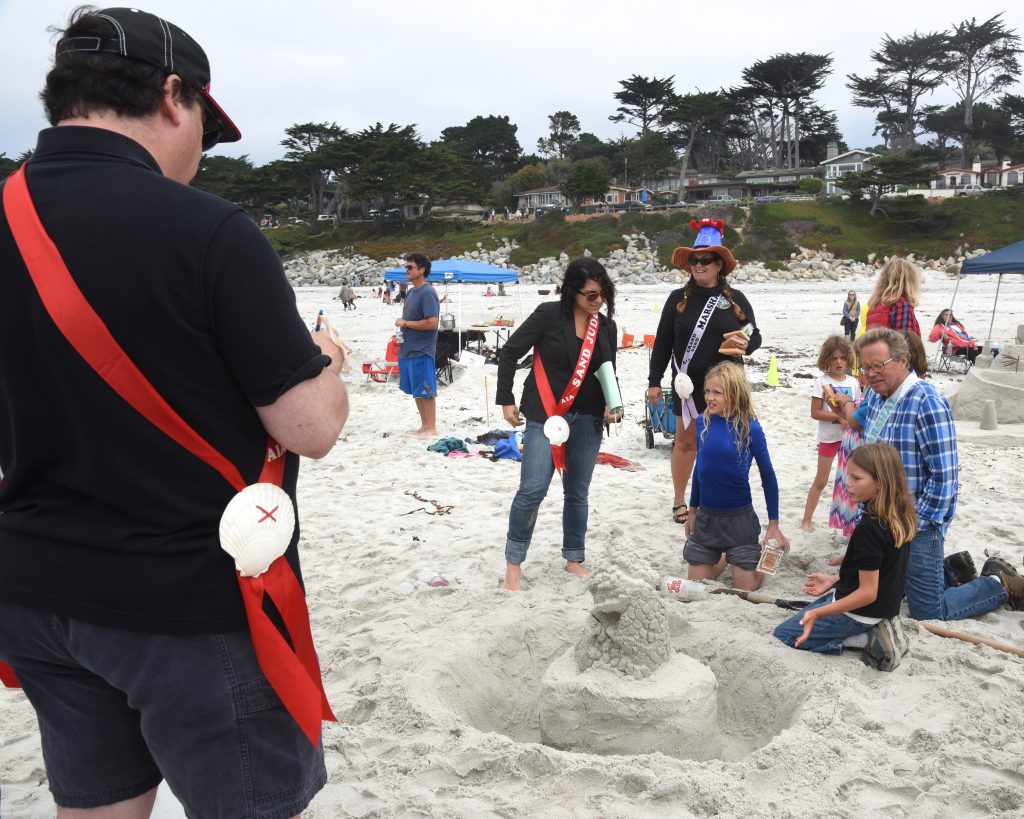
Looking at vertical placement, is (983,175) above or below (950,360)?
above

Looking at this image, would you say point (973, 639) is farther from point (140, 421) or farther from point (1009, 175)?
point (1009, 175)

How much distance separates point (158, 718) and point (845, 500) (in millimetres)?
4407

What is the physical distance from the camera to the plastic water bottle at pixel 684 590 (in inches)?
176

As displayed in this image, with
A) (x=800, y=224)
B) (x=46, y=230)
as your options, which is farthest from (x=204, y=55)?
(x=800, y=224)

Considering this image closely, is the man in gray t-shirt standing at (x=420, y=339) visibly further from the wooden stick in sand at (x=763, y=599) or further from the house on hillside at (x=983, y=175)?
the house on hillside at (x=983, y=175)

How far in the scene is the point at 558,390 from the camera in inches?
184

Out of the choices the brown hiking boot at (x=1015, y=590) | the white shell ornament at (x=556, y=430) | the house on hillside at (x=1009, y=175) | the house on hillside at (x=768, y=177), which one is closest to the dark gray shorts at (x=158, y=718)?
the white shell ornament at (x=556, y=430)

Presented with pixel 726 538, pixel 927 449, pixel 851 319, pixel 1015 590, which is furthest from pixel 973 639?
pixel 851 319

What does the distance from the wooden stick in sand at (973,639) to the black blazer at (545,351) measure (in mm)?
2178

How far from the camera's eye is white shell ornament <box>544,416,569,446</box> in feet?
14.9

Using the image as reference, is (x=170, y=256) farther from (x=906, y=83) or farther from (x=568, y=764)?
(x=906, y=83)

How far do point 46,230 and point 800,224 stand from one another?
163 ft

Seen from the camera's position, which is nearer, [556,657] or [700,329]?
[556,657]

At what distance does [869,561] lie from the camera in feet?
11.6
